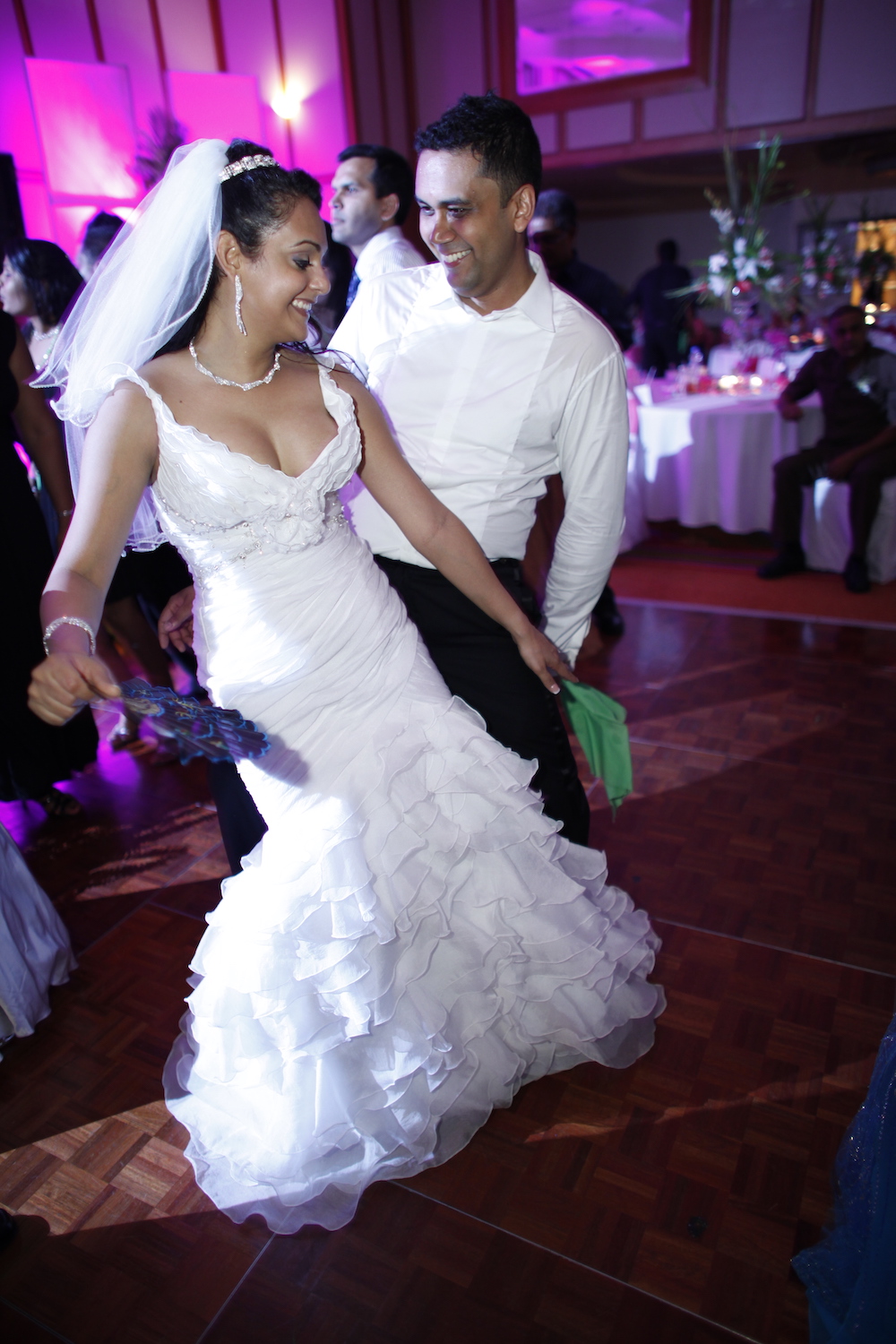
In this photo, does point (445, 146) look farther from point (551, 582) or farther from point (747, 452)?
point (747, 452)

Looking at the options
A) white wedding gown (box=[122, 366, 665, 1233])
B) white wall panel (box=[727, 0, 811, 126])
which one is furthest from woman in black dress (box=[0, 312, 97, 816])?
white wall panel (box=[727, 0, 811, 126])

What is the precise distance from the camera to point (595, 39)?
7520 millimetres

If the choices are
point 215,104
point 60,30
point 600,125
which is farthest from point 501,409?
point 600,125

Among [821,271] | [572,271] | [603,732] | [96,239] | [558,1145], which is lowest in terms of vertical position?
[558,1145]

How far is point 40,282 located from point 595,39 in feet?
22.2

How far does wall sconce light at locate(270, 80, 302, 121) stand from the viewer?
7.26 metres

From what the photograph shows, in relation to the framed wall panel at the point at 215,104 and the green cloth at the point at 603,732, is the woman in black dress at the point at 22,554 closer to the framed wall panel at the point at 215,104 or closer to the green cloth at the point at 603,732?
the green cloth at the point at 603,732

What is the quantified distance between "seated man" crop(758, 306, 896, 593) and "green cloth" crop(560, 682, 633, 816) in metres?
2.99

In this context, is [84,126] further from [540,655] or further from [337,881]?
[337,881]

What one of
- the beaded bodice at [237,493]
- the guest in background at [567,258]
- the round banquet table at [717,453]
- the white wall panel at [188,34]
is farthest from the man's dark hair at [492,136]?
the white wall panel at [188,34]

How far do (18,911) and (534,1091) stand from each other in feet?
4.02

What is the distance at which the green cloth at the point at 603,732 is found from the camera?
1908mm

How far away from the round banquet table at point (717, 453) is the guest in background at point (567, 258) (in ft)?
3.36

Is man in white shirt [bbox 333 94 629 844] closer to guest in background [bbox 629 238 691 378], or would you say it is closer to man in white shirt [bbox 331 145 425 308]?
man in white shirt [bbox 331 145 425 308]
